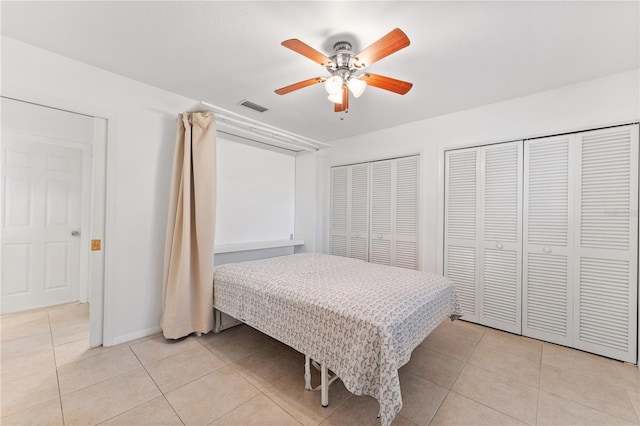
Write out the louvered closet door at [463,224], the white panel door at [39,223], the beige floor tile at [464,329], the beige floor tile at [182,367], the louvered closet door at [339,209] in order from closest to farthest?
the beige floor tile at [182,367] < the beige floor tile at [464,329] < the louvered closet door at [463,224] < the white panel door at [39,223] < the louvered closet door at [339,209]

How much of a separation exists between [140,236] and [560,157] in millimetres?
3988

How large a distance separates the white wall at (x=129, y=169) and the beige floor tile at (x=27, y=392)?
47 centimetres

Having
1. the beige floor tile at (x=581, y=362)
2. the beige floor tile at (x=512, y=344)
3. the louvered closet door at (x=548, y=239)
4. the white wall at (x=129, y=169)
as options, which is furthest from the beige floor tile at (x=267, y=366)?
the louvered closet door at (x=548, y=239)

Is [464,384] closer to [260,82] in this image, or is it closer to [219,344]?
[219,344]

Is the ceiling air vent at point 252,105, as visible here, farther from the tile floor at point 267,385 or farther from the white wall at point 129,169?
the tile floor at point 267,385

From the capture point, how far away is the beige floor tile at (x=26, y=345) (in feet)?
7.06

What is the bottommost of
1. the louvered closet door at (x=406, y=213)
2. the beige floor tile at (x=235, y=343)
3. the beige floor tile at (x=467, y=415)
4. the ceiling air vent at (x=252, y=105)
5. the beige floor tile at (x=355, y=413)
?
the beige floor tile at (x=235, y=343)

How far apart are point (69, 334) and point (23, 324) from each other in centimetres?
67

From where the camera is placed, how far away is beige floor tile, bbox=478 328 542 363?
2250 millimetres

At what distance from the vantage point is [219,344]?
94.0 inches

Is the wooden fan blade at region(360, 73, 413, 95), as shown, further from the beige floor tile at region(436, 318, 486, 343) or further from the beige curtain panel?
the beige floor tile at region(436, 318, 486, 343)

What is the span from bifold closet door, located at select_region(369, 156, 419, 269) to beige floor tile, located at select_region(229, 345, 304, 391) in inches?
71.7

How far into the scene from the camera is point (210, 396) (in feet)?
5.55

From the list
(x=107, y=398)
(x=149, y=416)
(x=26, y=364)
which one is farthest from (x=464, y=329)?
(x=26, y=364)
